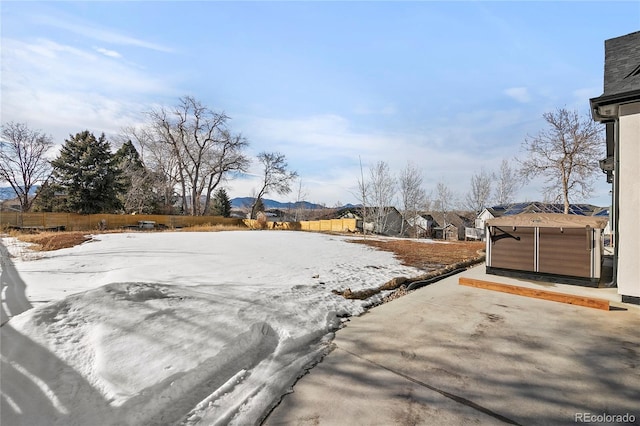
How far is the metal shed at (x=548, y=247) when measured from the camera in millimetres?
5270

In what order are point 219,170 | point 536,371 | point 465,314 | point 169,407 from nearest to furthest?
1. point 169,407
2. point 536,371
3. point 465,314
4. point 219,170

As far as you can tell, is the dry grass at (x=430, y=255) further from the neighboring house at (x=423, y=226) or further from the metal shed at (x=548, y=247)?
the neighboring house at (x=423, y=226)

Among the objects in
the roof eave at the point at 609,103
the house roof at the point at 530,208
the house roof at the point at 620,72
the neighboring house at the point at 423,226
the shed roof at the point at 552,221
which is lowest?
the neighboring house at the point at 423,226

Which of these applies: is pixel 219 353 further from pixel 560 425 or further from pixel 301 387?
pixel 560 425

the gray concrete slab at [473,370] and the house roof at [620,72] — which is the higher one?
the house roof at [620,72]

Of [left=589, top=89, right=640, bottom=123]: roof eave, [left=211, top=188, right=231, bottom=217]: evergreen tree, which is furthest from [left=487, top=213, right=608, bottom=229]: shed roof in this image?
[left=211, top=188, right=231, bottom=217]: evergreen tree

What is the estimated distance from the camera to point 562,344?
9.46ft

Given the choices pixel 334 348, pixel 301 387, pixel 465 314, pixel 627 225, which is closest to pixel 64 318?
pixel 301 387

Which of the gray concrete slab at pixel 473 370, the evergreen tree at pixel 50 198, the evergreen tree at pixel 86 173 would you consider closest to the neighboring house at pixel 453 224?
the evergreen tree at pixel 86 173

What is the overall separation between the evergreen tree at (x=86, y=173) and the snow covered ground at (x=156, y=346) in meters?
25.0

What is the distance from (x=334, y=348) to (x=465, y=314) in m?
2.02

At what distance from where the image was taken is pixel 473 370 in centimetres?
240

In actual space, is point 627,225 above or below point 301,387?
above

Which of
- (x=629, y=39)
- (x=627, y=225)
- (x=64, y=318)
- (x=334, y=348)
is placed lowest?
(x=334, y=348)
